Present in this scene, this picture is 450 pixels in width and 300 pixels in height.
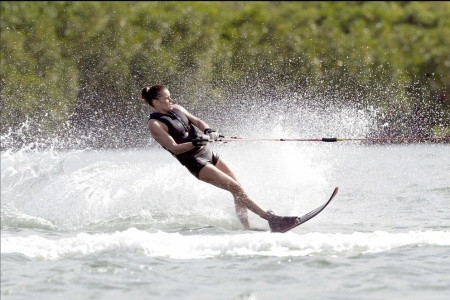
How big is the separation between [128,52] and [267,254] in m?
35.4

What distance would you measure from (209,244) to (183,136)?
1.76 meters

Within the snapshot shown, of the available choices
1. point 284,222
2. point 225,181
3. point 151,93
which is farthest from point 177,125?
point 284,222

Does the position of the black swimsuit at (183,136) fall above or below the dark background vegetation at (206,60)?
Result: below

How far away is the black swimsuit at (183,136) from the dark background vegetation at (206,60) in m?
19.8

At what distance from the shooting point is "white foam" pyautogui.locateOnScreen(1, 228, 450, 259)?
6.96 metres

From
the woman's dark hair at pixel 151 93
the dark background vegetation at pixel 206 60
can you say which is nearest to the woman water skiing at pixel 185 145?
Result: the woman's dark hair at pixel 151 93

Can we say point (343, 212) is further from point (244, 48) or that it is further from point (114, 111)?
point (244, 48)

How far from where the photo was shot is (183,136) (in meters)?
8.73

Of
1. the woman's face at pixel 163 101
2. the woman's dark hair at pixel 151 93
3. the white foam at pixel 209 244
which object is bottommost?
the white foam at pixel 209 244

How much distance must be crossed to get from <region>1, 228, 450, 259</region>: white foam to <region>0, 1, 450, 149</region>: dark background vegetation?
21.3 m

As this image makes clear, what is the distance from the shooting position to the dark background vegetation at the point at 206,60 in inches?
1352

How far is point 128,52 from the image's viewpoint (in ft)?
137

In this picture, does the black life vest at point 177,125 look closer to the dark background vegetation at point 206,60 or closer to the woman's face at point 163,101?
the woman's face at point 163,101

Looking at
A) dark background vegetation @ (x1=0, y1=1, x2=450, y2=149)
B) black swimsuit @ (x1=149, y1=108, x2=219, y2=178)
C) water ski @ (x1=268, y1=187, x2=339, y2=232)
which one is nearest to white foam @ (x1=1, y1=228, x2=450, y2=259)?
water ski @ (x1=268, y1=187, x2=339, y2=232)
